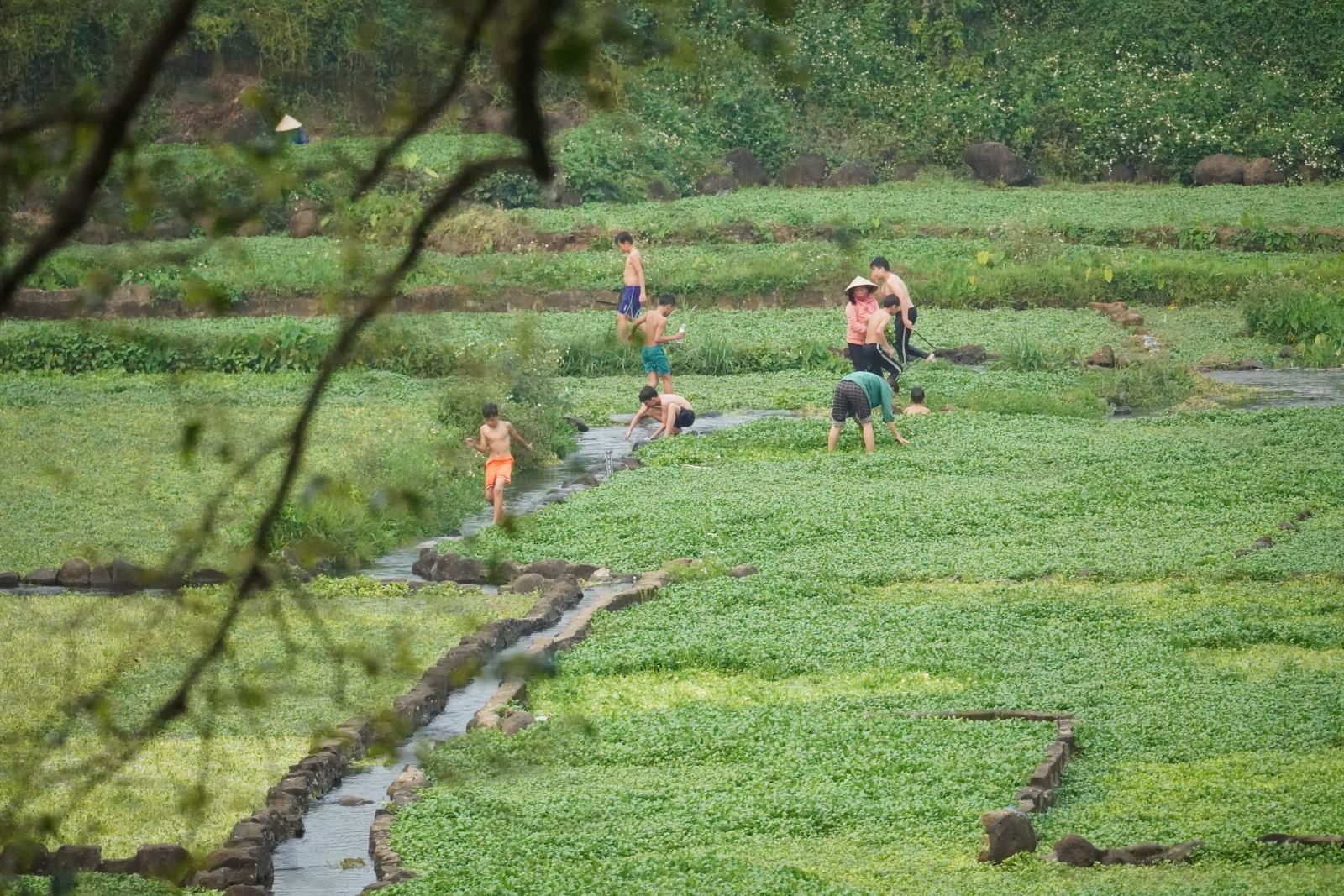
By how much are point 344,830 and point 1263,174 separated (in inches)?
1471

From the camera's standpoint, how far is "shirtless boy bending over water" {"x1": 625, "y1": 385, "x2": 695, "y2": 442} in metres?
21.5

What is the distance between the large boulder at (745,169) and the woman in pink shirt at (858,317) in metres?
25.0

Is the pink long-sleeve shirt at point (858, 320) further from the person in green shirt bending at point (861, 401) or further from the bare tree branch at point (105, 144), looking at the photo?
the bare tree branch at point (105, 144)

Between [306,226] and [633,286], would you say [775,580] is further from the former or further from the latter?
[306,226]

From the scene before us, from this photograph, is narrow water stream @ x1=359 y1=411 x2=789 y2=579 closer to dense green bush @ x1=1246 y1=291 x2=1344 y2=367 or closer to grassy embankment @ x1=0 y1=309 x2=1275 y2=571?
grassy embankment @ x1=0 y1=309 x2=1275 y2=571

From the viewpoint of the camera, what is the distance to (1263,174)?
142 feet

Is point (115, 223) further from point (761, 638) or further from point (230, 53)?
point (230, 53)

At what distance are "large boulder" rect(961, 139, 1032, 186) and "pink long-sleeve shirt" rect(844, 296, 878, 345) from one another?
80.3 ft

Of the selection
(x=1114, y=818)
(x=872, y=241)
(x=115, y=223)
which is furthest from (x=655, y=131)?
(x=115, y=223)

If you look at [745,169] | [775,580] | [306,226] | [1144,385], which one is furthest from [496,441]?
[745,169]

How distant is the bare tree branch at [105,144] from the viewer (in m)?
3.36

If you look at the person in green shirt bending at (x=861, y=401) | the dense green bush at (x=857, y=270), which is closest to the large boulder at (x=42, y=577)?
the person in green shirt bending at (x=861, y=401)

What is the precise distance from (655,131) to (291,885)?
37.8 meters

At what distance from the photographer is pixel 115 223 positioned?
4.82m
